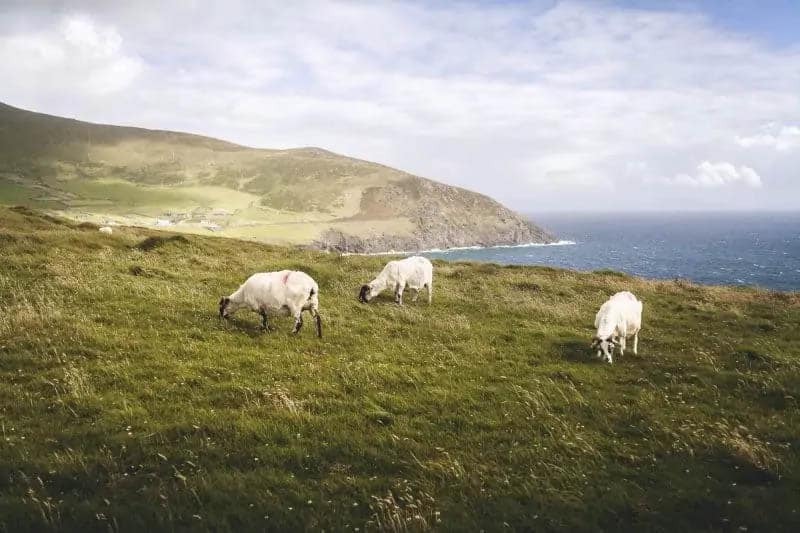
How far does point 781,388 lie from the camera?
12.5 meters

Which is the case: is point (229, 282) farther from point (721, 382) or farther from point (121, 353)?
point (721, 382)

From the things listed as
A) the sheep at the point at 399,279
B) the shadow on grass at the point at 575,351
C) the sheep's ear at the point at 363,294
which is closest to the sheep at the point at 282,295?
the sheep's ear at the point at 363,294

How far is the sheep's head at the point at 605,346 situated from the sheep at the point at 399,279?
30.5 ft

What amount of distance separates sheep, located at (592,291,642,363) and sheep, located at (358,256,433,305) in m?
8.98

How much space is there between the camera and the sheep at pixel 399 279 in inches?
889

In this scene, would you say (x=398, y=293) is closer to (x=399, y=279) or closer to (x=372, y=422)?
(x=399, y=279)

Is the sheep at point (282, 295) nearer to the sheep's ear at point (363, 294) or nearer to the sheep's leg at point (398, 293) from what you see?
the sheep's ear at point (363, 294)

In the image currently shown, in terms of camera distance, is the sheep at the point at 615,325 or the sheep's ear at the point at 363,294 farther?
the sheep's ear at the point at 363,294

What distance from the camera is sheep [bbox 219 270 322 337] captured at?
52.2 feet

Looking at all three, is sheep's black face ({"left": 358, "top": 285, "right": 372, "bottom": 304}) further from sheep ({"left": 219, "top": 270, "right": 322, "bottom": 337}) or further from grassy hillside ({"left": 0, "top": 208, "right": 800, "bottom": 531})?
sheep ({"left": 219, "top": 270, "right": 322, "bottom": 337})

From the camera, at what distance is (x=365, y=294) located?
22.4 meters

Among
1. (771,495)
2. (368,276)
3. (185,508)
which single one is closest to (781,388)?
(771,495)

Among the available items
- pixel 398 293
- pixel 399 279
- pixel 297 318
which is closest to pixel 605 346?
pixel 297 318

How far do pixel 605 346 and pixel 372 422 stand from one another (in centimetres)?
872
